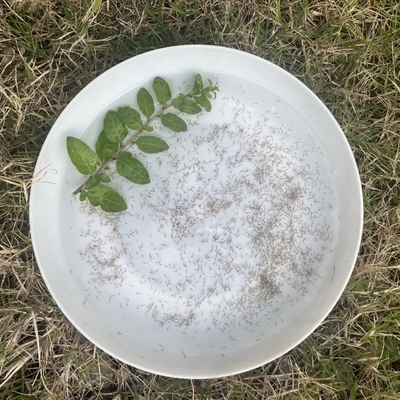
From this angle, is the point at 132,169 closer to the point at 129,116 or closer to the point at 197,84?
the point at 129,116

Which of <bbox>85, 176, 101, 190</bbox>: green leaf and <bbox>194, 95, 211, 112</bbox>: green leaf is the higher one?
<bbox>194, 95, 211, 112</bbox>: green leaf

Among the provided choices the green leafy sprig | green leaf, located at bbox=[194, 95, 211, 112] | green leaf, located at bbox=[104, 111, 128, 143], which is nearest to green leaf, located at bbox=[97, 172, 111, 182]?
the green leafy sprig

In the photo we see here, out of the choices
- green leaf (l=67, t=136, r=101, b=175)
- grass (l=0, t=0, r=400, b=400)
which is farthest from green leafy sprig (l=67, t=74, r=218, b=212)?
grass (l=0, t=0, r=400, b=400)

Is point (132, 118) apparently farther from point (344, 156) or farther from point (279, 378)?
point (279, 378)

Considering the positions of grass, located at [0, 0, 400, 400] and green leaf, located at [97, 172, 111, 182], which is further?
grass, located at [0, 0, 400, 400]

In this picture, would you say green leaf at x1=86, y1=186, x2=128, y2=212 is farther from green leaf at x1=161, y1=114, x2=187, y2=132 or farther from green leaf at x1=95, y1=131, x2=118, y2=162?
green leaf at x1=161, y1=114, x2=187, y2=132

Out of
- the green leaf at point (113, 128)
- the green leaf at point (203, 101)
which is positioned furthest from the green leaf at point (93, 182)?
the green leaf at point (203, 101)
